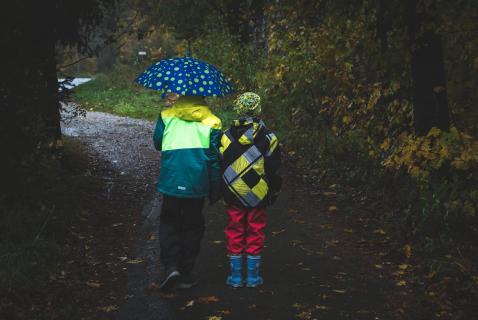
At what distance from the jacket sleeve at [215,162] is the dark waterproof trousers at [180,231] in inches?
8.5

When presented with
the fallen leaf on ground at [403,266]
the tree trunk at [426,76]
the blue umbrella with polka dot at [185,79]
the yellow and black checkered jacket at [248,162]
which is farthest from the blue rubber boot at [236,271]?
the tree trunk at [426,76]

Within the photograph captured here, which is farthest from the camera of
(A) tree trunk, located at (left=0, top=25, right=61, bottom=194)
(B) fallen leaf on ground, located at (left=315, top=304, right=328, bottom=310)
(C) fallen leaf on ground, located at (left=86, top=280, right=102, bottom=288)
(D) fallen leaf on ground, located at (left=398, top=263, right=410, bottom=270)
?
(A) tree trunk, located at (left=0, top=25, right=61, bottom=194)

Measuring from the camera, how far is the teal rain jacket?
5.37m

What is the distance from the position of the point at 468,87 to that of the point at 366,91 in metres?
1.98

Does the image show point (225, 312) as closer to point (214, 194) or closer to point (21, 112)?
point (214, 194)

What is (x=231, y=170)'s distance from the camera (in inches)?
216

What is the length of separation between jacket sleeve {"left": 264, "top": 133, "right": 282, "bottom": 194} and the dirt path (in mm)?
1079

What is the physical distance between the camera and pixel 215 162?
5531 millimetres

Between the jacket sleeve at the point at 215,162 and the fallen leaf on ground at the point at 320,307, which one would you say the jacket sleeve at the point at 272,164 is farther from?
the fallen leaf on ground at the point at 320,307

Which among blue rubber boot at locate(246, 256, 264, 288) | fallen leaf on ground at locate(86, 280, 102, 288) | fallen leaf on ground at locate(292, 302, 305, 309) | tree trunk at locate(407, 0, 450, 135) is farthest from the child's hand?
tree trunk at locate(407, 0, 450, 135)

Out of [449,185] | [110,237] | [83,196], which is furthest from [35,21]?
[449,185]

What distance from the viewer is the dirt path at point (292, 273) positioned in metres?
5.15

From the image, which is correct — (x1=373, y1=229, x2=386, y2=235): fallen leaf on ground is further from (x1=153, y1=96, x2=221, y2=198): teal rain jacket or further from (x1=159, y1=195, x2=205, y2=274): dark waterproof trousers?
(x1=153, y1=96, x2=221, y2=198): teal rain jacket

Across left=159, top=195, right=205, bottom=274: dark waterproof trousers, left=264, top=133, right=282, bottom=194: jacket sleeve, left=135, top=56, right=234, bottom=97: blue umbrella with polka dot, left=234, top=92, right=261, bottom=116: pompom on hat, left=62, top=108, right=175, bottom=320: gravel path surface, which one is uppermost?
left=135, top=56, right=234, bottom=97: blue umbrella with polka dot
